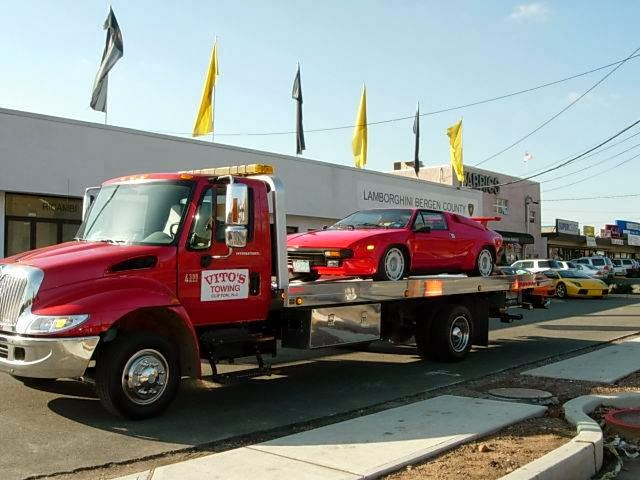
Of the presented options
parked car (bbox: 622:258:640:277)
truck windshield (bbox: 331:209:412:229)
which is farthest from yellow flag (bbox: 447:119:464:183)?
truck windshield (bbox: 331:209:412:229)

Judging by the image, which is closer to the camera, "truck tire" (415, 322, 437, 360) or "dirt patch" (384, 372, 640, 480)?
"dirt patch" (384, 372, 640, 480)

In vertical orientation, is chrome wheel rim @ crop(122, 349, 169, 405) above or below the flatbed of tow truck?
below

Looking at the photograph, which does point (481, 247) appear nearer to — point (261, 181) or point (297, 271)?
point (297, 271)

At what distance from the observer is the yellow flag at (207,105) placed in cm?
2277

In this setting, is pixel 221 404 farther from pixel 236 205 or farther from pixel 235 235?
pixel 236 205

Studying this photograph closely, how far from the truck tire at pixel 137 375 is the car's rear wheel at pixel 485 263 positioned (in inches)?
234

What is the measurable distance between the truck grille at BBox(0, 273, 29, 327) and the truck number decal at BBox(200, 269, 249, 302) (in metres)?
1.72

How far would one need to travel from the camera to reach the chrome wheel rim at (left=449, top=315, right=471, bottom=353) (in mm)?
10156

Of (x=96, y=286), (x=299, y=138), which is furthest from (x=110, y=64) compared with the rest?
(x=96, y=286)

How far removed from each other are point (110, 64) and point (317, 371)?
14726mm

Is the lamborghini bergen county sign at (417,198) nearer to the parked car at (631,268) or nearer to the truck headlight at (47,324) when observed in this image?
the truck headlight at (47,324)

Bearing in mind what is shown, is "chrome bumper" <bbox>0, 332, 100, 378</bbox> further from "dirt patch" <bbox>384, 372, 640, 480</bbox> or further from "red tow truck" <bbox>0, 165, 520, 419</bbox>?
"dirt patch" <bbox>384, 372, 640, 480</bbox>

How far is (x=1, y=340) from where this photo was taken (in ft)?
19.3

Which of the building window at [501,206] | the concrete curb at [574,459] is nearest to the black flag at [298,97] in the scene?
the building window at [501,206]
